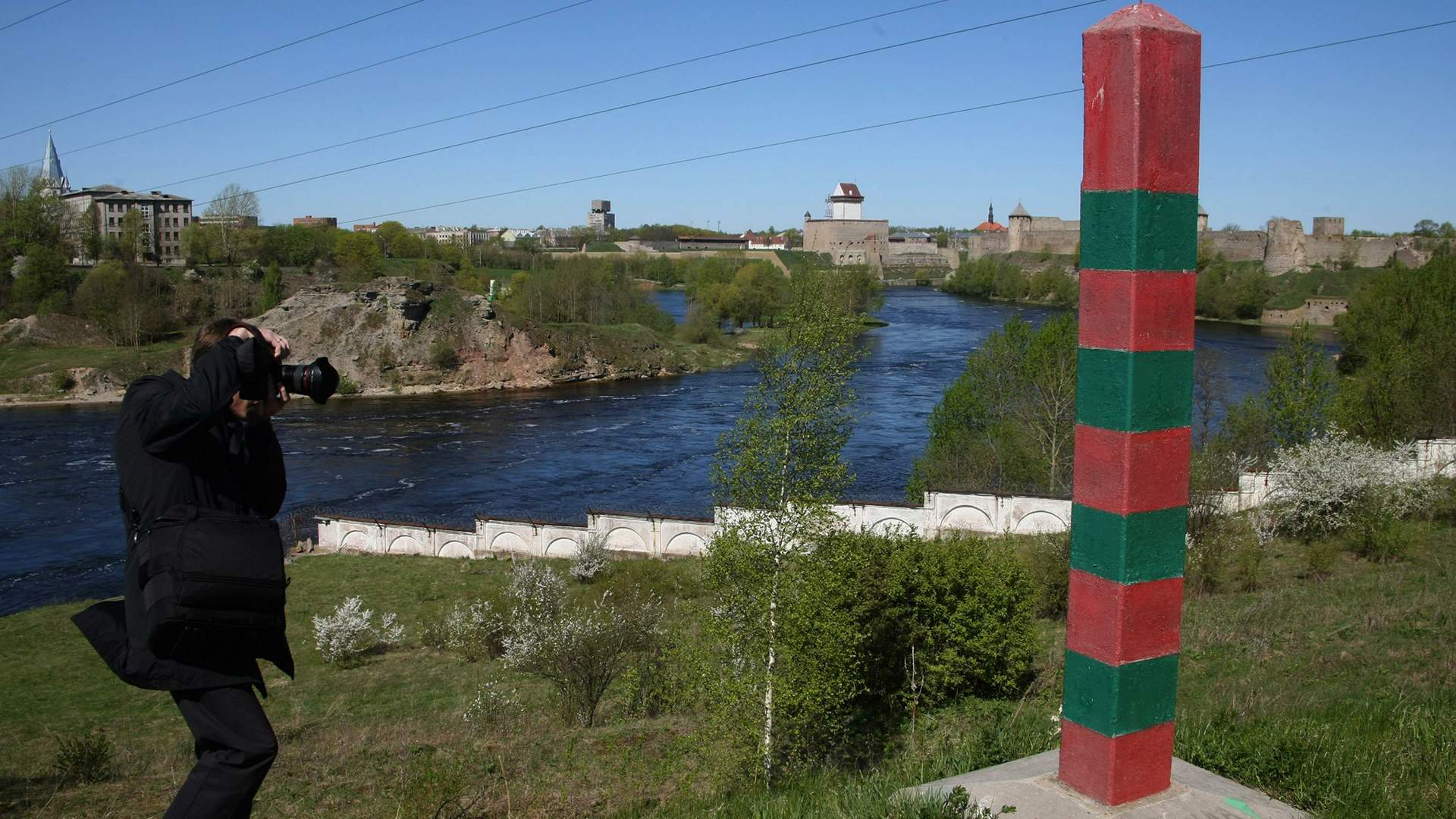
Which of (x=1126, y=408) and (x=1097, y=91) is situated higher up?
(x=1097, y=91)

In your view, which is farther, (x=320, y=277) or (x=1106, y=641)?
(x=320, y=277)

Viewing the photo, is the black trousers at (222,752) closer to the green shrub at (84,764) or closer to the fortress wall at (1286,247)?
the green shrub at (84,764)

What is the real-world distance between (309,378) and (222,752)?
110 cm

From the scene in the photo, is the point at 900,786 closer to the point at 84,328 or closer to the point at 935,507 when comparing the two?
the point at 935,507

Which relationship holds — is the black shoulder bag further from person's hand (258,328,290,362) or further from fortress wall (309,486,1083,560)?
fortress wall (309,486,1083,560)

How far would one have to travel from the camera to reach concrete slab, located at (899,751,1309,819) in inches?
147

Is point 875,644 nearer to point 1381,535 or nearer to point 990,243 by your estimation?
point 1381,535

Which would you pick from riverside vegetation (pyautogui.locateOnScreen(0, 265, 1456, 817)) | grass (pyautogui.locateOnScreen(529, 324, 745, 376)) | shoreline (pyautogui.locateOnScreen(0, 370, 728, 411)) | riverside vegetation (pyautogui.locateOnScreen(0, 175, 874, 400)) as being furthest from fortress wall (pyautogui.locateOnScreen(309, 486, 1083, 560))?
grass (pyautogui.locateOnScreen(529, 324, 745, 376))

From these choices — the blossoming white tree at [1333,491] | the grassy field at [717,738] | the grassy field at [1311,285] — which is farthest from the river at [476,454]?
the grassy field at [1311,285]

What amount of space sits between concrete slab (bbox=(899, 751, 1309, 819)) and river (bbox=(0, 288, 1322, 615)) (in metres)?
17.5

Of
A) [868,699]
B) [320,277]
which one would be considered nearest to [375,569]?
[868,699]

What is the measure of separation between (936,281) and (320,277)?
6778 cm

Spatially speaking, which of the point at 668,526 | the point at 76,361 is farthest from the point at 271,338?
the point at 76,361

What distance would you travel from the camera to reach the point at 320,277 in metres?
66.8
